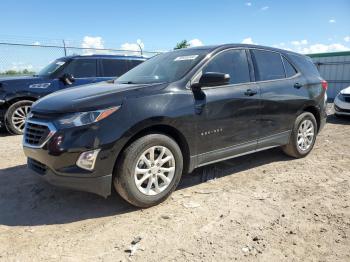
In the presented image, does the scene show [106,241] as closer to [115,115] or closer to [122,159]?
[122,159]

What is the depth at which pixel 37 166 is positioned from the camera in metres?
3.44

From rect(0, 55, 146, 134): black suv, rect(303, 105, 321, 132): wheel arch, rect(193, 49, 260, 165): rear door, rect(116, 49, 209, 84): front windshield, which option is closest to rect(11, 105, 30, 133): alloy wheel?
rect(0, 55, 146, 134): black suv

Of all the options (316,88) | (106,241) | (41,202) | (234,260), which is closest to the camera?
(234,260)

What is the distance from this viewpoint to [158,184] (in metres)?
3.60

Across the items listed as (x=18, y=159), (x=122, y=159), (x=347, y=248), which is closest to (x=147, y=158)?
(x=122, y=159)

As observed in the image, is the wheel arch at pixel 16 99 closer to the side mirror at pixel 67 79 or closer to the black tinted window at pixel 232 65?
the side mirror at pixel 67 79

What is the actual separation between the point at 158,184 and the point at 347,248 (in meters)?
1.86

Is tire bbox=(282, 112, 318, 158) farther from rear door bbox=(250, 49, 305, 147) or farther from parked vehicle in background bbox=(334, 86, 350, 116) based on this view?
parked vehicle in background bbox=(334, 86, 350, 116)

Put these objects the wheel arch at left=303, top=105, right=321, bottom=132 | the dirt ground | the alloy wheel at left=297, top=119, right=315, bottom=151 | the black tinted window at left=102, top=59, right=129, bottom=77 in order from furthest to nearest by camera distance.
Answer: the black tinted window at left=102, top=59, right=129, bottom=77 → the wheel arch at left=303, top=105, right=321, bottom=132 → the alloy wheel at left=297, top=119, right=315, bottom=151 → the dirt ground

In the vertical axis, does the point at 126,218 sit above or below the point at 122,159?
below

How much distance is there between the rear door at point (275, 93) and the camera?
4.55 metres

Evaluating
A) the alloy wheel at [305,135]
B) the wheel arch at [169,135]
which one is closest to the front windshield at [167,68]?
the wheel arch at [169,135]

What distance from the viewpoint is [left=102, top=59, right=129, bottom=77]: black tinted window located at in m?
8.40

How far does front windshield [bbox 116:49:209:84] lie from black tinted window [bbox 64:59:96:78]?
3848mm
